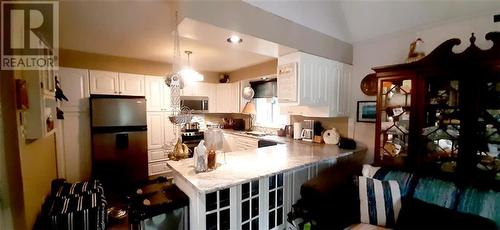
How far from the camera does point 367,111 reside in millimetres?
2639

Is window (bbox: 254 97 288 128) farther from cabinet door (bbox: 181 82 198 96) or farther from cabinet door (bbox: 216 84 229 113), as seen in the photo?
cabinet door (bbox: 181 82 198 96)

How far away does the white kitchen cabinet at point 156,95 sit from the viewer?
361cm

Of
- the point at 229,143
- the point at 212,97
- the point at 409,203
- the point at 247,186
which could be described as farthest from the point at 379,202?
the point at 212,97

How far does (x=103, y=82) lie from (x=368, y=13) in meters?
3.88

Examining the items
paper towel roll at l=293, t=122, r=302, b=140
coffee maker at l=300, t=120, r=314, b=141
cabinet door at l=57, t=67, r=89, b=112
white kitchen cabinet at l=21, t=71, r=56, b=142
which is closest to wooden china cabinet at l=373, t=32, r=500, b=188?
coffee maker at l=300, t=120, r=314, b=141

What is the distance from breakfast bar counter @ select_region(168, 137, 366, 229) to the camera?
1.45 meters

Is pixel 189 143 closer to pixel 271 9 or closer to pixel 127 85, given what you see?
pixel 127 85

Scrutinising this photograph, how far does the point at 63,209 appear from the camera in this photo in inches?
70.8

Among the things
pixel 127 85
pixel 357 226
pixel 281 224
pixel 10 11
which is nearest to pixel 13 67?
pixel 10 11

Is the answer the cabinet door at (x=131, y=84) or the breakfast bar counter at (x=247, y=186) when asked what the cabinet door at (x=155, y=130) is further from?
the breakfast bar counter at (x=247, y=186)

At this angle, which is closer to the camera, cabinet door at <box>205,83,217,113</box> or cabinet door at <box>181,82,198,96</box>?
cabinet door at <box>181,82,198,96</box>

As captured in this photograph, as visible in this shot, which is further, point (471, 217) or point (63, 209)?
point (63, 209)

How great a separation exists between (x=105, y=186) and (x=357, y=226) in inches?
134

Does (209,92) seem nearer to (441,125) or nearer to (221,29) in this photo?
(221,29)
